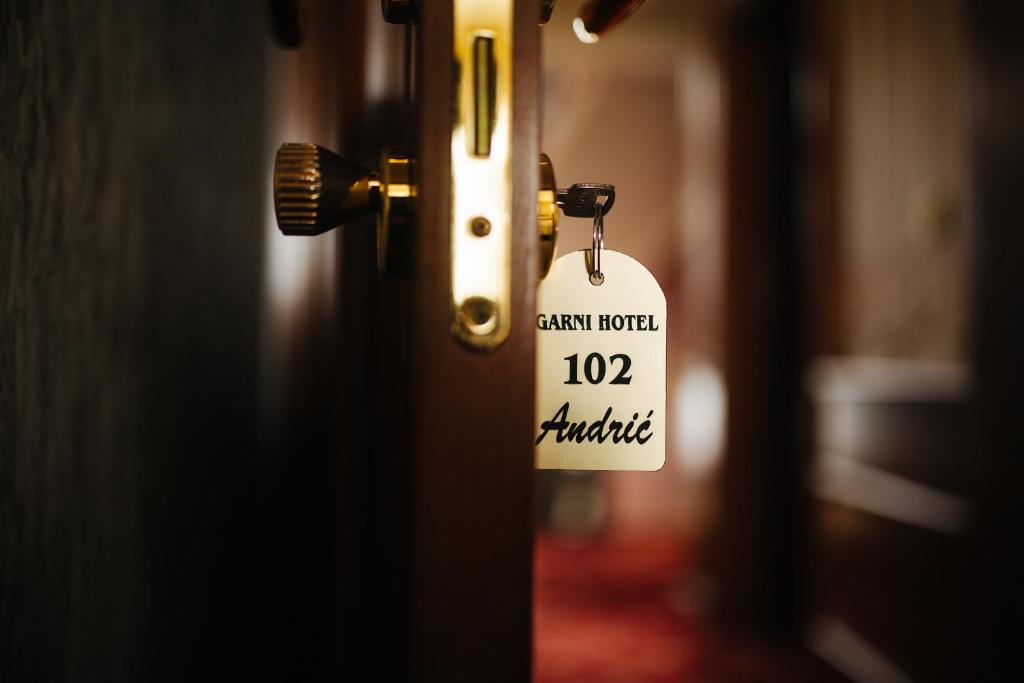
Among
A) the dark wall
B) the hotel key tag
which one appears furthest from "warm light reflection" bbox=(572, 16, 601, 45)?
the dark wall

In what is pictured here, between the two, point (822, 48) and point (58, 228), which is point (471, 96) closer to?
point (58, 228)

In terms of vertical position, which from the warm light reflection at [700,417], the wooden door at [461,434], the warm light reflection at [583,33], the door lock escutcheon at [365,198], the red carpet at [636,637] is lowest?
the red carpet at [636,637]

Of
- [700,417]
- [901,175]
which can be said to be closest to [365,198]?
[901,175]

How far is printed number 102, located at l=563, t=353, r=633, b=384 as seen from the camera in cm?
36

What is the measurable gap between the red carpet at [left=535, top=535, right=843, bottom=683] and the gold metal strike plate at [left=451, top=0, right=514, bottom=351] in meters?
1.44

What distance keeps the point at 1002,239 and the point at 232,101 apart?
105cm

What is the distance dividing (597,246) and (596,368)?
6 centimetres

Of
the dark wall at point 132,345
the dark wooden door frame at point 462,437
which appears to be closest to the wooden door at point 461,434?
the dark wooden door frame at point 462,437

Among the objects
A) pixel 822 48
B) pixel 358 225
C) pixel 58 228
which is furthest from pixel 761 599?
pixel 58 228

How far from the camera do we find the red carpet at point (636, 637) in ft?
5.62

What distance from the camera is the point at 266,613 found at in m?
0.57

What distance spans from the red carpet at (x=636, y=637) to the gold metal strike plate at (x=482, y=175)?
1.44 metres

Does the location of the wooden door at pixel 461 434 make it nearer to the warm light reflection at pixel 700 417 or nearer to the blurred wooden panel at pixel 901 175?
the blurred wooden panel at pixel 901 175

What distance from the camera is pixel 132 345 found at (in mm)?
487
